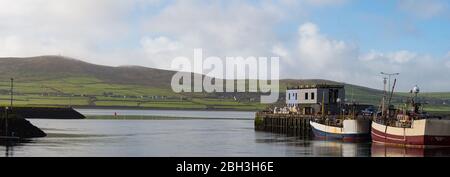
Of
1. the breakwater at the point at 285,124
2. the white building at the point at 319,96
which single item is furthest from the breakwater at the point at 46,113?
the white building at the point at 319,96

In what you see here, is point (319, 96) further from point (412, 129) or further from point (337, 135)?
point (412, 129)

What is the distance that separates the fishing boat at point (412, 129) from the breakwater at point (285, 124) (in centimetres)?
2645

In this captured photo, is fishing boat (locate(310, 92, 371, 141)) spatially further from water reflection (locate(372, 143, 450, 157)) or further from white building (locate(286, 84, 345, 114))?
white building (locate(286, 84, 345, 114))

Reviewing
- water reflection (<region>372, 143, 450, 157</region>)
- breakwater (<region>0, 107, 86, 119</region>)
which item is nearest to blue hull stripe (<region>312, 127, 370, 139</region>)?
water reflection (<region>372, 143, 450, 157</region>)

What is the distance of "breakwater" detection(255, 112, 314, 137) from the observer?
363 ft

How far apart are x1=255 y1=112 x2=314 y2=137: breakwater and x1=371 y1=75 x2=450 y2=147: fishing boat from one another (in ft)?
86.8

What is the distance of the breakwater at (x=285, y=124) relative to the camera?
4353 inches

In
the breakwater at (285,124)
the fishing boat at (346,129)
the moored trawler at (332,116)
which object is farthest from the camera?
the breakwater at (285,124)

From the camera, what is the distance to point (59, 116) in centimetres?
17762

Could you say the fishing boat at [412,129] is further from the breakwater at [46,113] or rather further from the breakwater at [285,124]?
the breakwater at [46,113]
